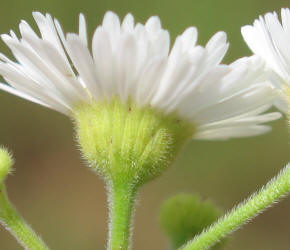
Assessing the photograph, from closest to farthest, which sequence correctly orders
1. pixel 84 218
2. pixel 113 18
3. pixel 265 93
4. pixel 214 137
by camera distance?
pixel 113 18
pixel 265 93
pixel 214 137
pixel 84 218

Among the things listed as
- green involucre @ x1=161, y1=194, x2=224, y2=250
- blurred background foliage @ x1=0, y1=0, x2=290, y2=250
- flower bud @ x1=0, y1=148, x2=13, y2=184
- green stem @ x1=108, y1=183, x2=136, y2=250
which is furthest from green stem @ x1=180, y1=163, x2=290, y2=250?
blurred background foliage @ x1=0, y1=0, x2=290, y2=250

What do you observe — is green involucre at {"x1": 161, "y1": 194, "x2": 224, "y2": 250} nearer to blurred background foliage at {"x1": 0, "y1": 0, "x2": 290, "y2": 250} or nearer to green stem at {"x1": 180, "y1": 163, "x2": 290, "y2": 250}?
green stem at {"x1": 180, "y1": 163, "x2": 290, "y2": 250}

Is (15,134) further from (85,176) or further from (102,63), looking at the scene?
(102,63)

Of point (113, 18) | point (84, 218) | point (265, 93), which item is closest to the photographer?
point (113, 18)

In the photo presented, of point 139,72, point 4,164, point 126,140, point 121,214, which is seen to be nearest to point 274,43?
point 139,72

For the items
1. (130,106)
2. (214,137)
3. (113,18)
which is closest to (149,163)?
(130,106)

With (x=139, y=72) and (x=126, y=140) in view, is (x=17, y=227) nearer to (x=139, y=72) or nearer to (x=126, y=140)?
(x=126, y=140)

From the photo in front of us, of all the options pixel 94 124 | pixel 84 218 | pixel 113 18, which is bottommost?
pixel 84 218

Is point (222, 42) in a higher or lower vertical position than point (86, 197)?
higher

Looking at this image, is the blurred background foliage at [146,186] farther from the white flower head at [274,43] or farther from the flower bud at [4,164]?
the white flower head at [274,43]
